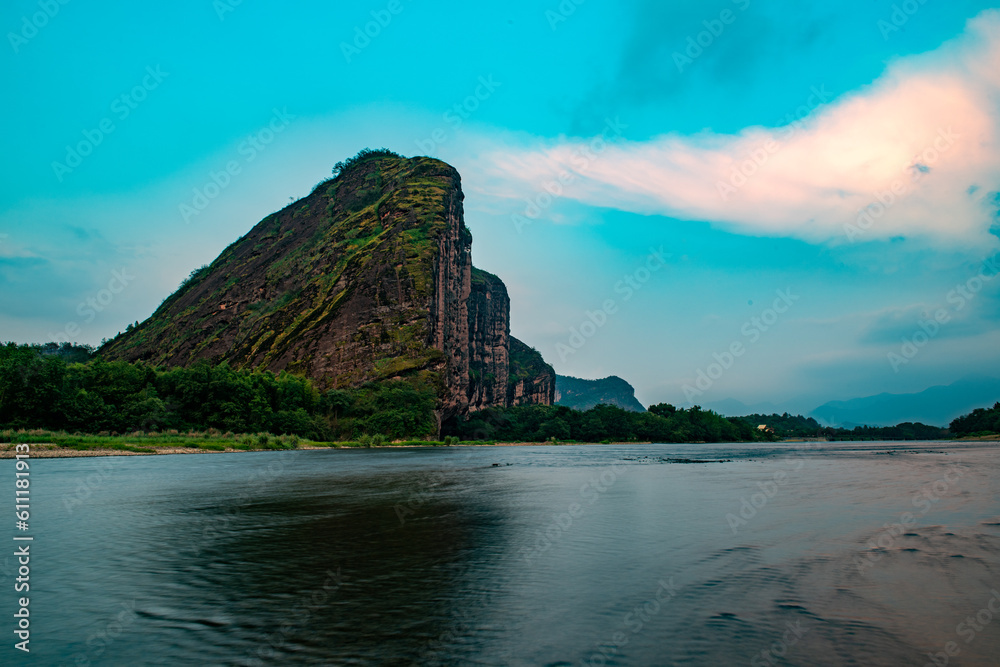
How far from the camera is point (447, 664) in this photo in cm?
756

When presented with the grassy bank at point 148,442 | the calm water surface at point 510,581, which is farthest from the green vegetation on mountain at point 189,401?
the calm water surface at point 510,581

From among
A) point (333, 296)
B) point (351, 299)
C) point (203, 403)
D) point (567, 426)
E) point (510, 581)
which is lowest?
point (567, 426)

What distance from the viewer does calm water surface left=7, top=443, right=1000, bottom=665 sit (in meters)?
8.30

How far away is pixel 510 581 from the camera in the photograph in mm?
12328

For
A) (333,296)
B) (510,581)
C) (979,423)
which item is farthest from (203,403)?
(979,423)

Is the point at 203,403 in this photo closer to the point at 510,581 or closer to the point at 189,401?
the point at 189,401

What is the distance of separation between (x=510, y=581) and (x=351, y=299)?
13599cm

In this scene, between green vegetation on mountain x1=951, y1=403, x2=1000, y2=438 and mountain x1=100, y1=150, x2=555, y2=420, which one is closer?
mountain x1=100, y1=150, x2=555, y2=420

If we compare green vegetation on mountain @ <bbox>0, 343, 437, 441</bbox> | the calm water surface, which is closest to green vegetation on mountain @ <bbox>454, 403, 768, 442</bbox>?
green vegetation on mountain @ <bbox>0, 343, 437, 441</bbox>

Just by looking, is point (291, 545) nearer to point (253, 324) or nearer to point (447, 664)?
point (447, 664)

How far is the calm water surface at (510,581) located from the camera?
8.30 metres

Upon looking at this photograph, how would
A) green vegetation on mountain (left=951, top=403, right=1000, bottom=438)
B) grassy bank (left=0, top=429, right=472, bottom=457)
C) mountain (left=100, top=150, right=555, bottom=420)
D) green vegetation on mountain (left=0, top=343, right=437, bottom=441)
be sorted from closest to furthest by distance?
1. grassy bank (left=0, top=429, right=472, bottom=457)
2. green vegetation on mountain (left=0, top=343, right=437, bottom=441)
3. mountain (left=100, top=150, right=555, bottom=420)
4. green vegetation on mountain (left=951, top=403, right=1000, bottom=438)

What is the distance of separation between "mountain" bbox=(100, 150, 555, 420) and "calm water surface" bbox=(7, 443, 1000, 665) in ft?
358

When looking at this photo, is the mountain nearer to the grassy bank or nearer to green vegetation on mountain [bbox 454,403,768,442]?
green vegetation on mountain [bbox 454,403,768,442]
